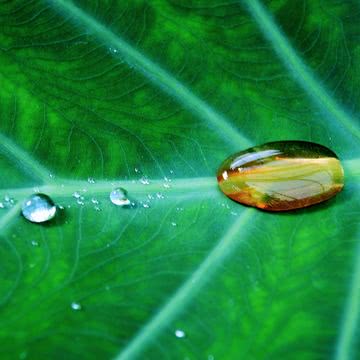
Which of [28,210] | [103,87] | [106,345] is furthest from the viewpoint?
[103,87]

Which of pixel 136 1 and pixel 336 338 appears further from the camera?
pixel 136 1

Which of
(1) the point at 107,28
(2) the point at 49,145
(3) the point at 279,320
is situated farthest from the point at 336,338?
(1) the point at 107,28

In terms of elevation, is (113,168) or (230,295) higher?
(113,168)

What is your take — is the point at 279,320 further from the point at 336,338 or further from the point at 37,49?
the point at 37,49

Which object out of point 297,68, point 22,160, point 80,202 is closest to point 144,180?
point 80,202

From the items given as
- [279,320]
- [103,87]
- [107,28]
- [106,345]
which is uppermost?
[107,28]

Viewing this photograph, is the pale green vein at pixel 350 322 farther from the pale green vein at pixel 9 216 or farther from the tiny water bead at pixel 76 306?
the pale green vein at pixel 9 216

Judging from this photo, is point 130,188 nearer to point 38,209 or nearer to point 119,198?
point 119,198
